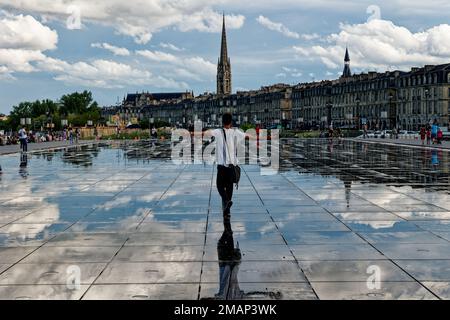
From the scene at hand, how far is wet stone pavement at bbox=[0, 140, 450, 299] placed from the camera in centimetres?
642

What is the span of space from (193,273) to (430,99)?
128 metres

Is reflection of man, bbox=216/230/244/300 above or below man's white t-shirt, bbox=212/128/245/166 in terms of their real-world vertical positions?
below

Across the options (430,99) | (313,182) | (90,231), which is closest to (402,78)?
(430,99)

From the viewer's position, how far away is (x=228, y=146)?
1034 cm

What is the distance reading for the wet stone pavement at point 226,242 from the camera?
253 inches

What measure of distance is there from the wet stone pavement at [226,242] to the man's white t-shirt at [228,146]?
1.01m

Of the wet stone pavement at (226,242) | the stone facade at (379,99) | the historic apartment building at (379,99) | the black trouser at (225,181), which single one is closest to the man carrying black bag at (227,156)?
the black trouser at (225,181)

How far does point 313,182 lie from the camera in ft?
56.9

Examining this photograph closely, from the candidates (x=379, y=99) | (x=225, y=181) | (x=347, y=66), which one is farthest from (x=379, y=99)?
(x=225, y=181)

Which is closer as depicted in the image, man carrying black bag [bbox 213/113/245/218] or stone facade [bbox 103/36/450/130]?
man carrying black bag [bbox 213/113/245/218]

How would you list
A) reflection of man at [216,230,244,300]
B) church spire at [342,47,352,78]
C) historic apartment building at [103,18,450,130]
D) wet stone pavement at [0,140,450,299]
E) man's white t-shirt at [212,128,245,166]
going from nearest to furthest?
1. reflection of man at [216,230,244,300]
2. wet stone pavement at [0,140,450,299]
3. man's white t-shirt at [212,128,245,166]
4. historic apartment building at [103,18,450,130]
5. church spire at [342,47,352,78]

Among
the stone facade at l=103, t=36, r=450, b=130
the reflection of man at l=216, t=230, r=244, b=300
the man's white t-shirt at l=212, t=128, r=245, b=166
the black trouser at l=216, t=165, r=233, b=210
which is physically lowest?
the reflection of man at l=216, t=230, r=244, b=300

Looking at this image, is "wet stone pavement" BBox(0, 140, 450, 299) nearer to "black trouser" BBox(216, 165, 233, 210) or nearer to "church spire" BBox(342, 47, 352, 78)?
"black trouser" BBox(216, 165, 233, 210)

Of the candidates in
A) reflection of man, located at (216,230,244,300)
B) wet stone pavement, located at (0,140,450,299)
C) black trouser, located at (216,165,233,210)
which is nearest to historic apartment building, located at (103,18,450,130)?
Answer: wet stone pavement, located at (0,140,450,299)
